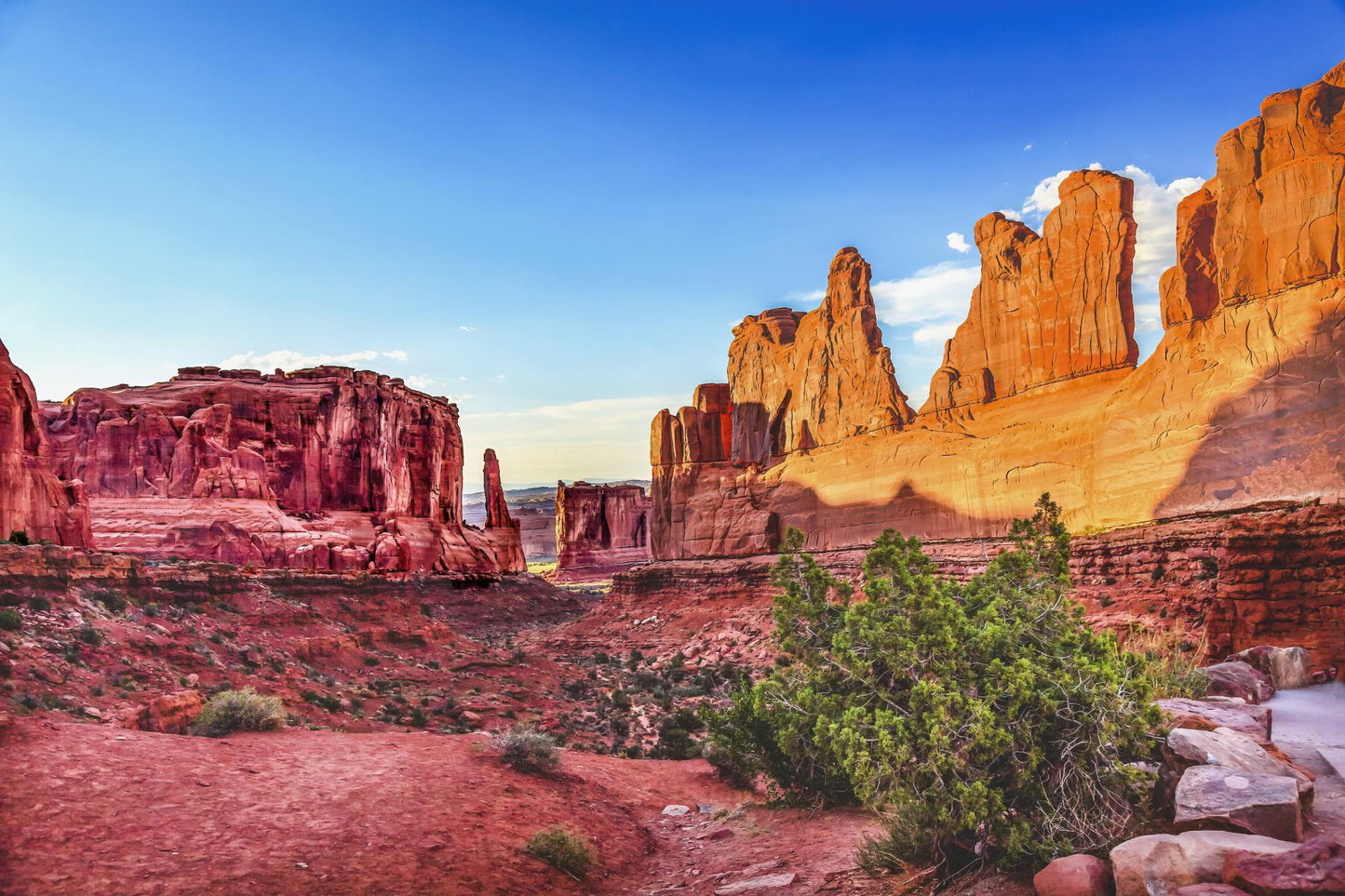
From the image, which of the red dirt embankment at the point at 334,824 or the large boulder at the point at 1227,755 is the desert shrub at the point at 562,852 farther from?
the large boulder at the point at 1227,755

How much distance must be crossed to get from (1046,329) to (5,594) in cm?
2933

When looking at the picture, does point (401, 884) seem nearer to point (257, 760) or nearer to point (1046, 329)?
point (257, 760)

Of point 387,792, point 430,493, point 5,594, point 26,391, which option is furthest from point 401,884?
point 430,493

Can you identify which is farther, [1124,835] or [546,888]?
[546,888]

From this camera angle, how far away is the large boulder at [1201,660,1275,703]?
34.7 feet

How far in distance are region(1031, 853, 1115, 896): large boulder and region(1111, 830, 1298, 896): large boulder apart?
219mm

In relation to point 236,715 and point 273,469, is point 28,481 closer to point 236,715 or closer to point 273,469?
point 236,715

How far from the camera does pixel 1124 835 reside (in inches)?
275

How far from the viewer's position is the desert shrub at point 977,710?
7.43 m

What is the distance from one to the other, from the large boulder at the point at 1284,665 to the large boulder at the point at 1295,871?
794 cm

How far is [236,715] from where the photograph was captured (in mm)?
12789

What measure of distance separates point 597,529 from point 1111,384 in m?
76.5

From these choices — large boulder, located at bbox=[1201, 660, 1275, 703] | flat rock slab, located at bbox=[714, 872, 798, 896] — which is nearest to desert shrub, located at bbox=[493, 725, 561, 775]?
flat rock slab, located at bbox=[714, 872, 798, 896]

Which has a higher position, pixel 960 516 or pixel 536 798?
pixel 960 516
